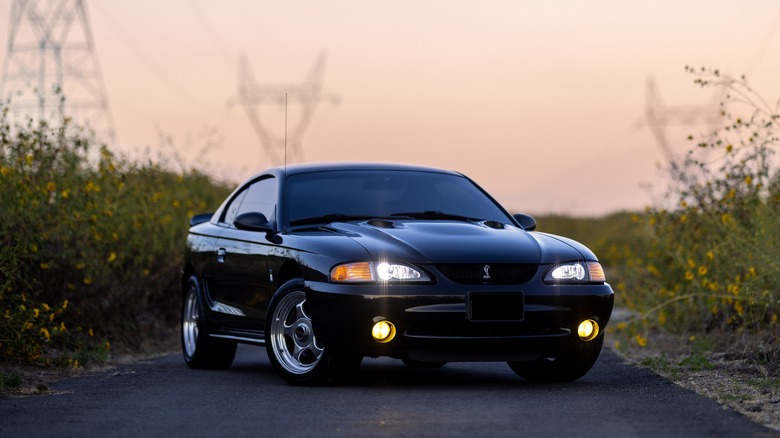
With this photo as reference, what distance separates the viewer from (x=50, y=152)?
13.3 metres

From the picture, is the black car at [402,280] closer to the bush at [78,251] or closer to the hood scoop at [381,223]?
the hood scoop at [381,223]

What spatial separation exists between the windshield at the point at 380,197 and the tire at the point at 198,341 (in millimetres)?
1567

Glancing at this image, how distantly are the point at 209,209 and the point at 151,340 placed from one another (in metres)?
4.33

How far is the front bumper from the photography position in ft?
28.3

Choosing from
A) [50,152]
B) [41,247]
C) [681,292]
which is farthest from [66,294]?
[681,292]

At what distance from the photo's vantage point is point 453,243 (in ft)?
29.2

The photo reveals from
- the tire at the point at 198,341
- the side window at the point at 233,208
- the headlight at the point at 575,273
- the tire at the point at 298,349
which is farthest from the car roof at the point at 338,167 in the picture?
the headlight at the point at 575,273

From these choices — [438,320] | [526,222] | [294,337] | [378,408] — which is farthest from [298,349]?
[526,222]

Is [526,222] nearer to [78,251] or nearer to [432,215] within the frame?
[432,215]

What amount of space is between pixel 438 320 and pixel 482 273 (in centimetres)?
41

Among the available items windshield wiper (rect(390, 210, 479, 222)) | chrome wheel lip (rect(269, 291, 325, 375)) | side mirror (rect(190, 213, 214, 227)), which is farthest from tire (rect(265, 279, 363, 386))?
side mirror (rect(190, 213, 214, 227))

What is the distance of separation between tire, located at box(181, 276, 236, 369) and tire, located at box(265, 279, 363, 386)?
1.59 meters

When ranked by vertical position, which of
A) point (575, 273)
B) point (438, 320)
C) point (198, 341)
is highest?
point (575, 273)

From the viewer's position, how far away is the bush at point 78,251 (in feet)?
37.8
